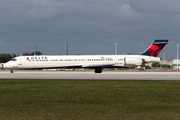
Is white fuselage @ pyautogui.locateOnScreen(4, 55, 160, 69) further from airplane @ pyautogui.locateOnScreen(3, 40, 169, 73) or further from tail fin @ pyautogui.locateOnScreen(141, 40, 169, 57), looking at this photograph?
tail fin @ pyautogui.locateOnScreen(141, 40, 169, 57)

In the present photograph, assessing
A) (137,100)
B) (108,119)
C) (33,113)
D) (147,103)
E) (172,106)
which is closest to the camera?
(108,119)

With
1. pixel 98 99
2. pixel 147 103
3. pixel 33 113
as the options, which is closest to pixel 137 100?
pixel 147 103

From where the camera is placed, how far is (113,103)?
12.2m

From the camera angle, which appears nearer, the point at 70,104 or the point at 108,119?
the point at 108,119

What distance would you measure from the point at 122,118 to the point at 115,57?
4449 cm

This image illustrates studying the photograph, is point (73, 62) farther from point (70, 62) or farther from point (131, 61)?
point (131, 61)

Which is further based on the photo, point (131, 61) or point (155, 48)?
point (155, 48)

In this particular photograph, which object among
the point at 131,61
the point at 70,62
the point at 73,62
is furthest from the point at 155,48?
the point at 70,62

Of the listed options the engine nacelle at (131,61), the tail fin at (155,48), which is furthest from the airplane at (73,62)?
the tail fin at (155,48)

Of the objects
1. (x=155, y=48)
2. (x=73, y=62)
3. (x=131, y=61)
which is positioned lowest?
(x=73, y=62)

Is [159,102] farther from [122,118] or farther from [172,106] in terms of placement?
[122,118]

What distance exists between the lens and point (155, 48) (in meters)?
55.3

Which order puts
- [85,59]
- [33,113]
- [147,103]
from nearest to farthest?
[33,113]
[147,103]
[85,59]

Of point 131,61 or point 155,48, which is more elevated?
point 155,48
